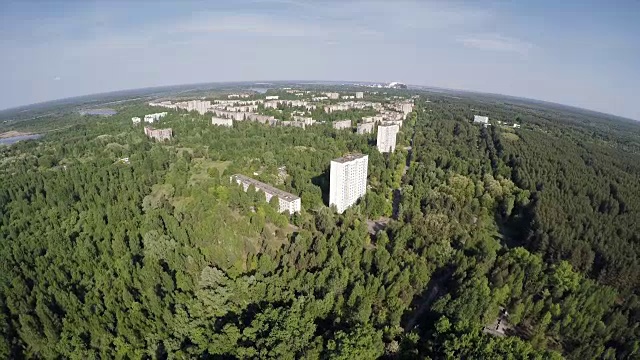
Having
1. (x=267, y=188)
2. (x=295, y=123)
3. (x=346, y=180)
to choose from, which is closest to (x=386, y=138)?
(x=346, y=180)

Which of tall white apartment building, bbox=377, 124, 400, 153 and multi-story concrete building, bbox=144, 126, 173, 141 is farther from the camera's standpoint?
multi-story concrete building, bbox=144, 126, 173, 141

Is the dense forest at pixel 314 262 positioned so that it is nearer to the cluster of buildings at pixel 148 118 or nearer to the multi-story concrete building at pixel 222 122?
the multi-story concrete building at pixel 222 122

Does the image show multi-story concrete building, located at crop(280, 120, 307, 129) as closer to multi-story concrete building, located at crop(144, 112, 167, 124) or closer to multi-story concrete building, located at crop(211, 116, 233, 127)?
multi-story concrete building, located at crop(211, 116, 233, 127)

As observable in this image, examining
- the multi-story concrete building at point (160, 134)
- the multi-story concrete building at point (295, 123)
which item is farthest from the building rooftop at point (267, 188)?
the multi-story concrete building at point (295, 123)

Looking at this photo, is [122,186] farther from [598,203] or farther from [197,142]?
[598,203]

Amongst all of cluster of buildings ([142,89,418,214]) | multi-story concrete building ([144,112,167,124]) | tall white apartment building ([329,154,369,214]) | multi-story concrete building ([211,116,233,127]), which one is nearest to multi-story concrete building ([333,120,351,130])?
cluster of buildings ([142,89,418,214])

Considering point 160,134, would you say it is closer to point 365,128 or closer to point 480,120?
point 365,128
